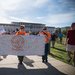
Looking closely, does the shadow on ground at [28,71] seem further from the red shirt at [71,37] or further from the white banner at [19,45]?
the red shirt at [71,37]

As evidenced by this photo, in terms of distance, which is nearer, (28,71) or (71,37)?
(28,71)

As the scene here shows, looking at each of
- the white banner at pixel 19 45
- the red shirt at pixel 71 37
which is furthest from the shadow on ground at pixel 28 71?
the red shirt at pixel 71 37

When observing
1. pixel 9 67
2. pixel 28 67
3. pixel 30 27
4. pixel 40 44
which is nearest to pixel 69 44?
pixel 40 44

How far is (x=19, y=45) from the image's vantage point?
10.8 m

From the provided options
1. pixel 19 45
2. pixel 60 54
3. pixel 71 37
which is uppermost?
pixel 71 37

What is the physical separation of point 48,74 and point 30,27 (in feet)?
496

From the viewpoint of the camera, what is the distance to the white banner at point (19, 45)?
1080 cm

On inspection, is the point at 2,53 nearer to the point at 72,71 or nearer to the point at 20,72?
the point at 20,72

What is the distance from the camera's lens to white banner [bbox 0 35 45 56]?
35.4ft
